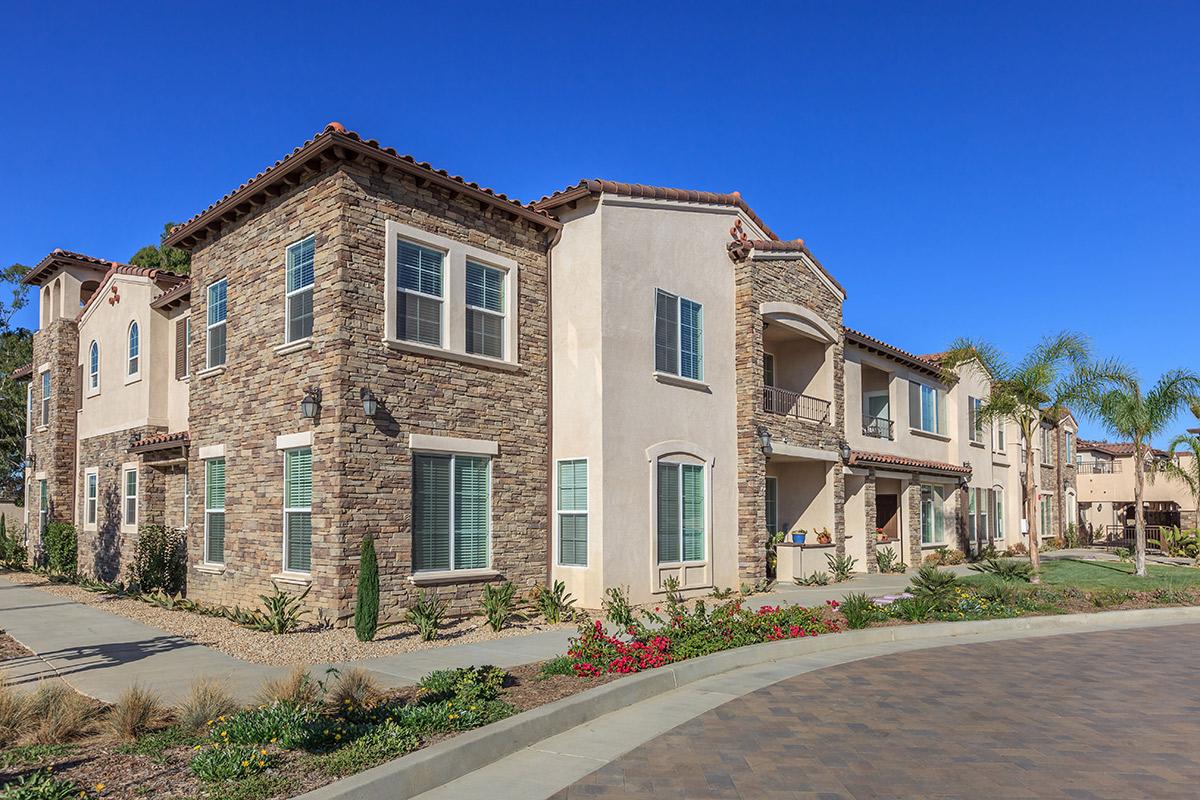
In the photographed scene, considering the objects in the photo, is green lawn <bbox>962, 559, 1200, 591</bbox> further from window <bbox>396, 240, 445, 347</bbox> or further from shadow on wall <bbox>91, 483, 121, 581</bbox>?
shadow on wall <bbox>91, 483, 121, 581</bbox>

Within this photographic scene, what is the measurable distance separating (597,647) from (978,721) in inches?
158

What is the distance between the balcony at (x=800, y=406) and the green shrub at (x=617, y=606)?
26.5 feet

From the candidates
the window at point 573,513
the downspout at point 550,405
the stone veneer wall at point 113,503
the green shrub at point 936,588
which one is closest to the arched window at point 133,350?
the stone veneer wall at point 113,503

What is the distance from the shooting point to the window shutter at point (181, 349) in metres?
19.7

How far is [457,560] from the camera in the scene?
46.0 ft

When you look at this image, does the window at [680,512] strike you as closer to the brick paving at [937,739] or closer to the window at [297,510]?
the brick paving at [937,739]

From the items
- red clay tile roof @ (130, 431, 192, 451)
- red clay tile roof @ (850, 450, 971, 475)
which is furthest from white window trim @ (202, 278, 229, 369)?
red clay tile roof @ (850, 450, 971, 475)

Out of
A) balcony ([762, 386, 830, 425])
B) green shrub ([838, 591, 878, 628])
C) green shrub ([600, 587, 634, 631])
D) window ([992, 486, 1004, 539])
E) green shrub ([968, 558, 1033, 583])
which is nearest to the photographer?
green shrub ([600, 587, 634, 631])

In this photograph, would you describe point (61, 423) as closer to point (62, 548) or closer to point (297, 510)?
point (62, 548)

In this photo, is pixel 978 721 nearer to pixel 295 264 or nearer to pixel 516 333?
pixel 516 333

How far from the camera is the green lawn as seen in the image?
19625mm

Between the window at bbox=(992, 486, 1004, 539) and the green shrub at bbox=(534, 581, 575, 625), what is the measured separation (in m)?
23.8

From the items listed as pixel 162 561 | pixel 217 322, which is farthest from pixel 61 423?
pixel 217 322

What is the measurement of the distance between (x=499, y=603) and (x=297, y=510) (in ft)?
11.4
